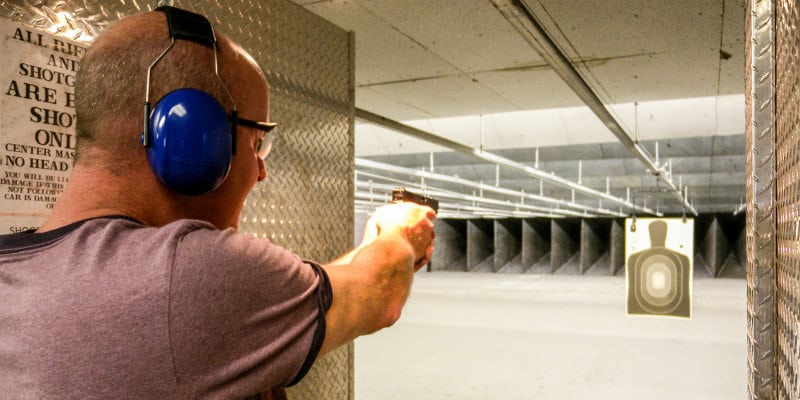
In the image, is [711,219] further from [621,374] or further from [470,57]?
[470,57]

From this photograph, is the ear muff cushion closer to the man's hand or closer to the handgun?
the man's hand

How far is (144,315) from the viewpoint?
0.73 m

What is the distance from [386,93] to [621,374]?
119 inches

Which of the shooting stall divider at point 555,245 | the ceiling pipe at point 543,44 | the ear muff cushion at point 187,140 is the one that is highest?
the ceiling pipe at point 543,44

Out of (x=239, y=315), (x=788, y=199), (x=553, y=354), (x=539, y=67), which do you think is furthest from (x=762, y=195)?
(x=553, y=354)

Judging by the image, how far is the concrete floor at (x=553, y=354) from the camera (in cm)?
483

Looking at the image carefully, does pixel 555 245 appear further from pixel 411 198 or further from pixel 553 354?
pixel 411 198

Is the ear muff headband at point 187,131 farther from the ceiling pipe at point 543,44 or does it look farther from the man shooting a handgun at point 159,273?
the ceiling pipe at point 543,44

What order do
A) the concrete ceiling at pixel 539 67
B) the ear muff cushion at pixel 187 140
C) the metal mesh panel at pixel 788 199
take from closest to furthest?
the ear muff cushion at pixel 187 140 → the metal mesh panel at pixel 788 199 → the concrete ceiling at pixel 539 67

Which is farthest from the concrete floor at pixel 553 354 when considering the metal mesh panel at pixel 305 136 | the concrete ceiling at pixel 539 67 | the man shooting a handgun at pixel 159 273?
the man shooting a handgun at pixel 159 273

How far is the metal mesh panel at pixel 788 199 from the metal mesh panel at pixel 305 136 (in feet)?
4.65

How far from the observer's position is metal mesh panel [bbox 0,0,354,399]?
2.01 meters

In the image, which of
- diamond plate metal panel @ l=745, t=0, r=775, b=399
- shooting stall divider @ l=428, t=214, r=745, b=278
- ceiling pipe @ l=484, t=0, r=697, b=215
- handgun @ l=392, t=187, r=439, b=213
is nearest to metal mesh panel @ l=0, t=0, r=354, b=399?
ceiling pipe @ l=484, t=0, r=697, b=215

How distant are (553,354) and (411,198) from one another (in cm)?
515
